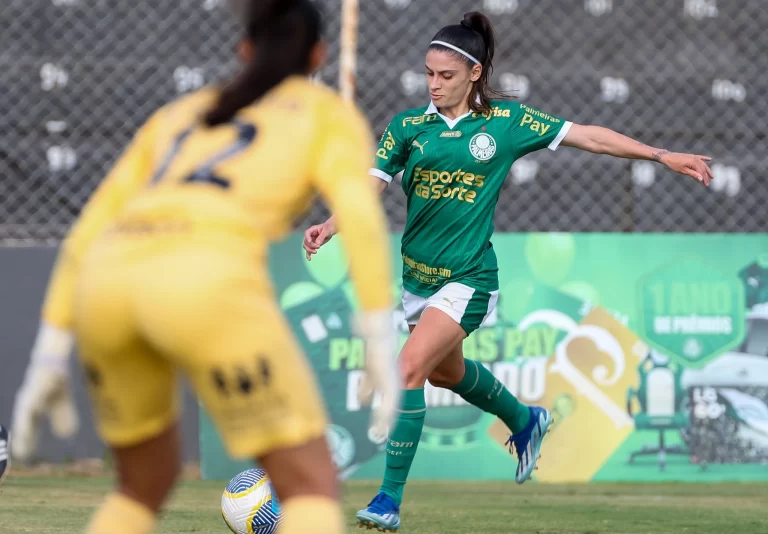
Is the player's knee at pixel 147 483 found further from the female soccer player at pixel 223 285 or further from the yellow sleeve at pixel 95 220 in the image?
the yellow sleeve at pixel 95 220

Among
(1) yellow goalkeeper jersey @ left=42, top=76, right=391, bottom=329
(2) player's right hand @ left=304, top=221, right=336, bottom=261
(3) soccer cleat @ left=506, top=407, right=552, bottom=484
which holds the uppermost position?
(1) yellow goalkeeper jersey @ left=42, top=76, right=391, bottom=329

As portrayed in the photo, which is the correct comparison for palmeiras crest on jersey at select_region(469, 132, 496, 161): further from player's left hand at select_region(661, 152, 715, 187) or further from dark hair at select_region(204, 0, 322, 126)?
dark hair at select_region(204, 0, 322, 126)

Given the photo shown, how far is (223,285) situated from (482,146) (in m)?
3.13

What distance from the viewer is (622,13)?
9578mm

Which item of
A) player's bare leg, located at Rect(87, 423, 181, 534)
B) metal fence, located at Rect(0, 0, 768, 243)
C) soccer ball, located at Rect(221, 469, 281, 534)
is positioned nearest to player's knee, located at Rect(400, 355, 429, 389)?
soccer ball, located at Rect(221, 469, 281, 534)

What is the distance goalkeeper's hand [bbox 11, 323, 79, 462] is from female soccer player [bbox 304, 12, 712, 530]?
264 cm

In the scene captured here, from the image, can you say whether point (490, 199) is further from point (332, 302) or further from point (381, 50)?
point (381, 50)

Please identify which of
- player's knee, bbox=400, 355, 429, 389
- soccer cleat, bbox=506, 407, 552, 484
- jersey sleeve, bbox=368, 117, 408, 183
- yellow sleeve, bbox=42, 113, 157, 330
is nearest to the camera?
yellow sleeve, bbox=42, 113, 157, 330

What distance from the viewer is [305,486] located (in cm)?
284

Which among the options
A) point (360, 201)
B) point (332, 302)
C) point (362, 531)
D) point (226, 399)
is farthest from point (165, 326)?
point (332, 302)

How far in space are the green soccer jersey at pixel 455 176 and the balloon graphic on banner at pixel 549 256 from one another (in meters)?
2.53

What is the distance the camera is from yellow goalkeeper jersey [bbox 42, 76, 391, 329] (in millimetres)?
2826

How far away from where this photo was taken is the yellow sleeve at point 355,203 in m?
2.86

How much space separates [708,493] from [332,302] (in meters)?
2.57
